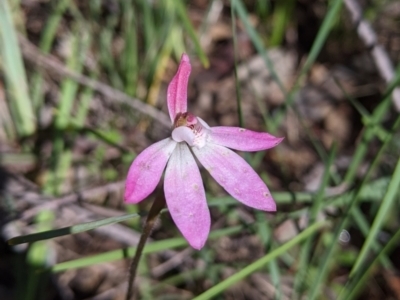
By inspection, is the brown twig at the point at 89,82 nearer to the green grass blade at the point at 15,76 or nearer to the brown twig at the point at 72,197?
the green grass blade at the point at 15,76

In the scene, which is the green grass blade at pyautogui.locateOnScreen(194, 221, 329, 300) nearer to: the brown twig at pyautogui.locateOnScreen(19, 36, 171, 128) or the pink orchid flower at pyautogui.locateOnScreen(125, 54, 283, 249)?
the pink orchid flower at pyautogui.locateOnScreen(125, 54, 283, 249)

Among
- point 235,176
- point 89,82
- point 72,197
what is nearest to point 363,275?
point 235,176

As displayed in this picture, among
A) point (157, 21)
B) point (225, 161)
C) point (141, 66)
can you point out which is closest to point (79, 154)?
point (141, 66)

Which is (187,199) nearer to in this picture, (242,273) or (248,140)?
(248,140)

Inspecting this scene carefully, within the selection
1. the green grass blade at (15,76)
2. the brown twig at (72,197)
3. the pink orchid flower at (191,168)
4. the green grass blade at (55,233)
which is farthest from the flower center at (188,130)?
the green grass blade at (15,76)

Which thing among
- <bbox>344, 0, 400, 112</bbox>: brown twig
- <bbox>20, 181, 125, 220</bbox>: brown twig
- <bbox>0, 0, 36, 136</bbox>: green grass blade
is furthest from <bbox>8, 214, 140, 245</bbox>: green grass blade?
<bbox>344, 0, 400, 112</bbox>: brown twig

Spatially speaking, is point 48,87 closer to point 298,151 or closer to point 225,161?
point 298,151
